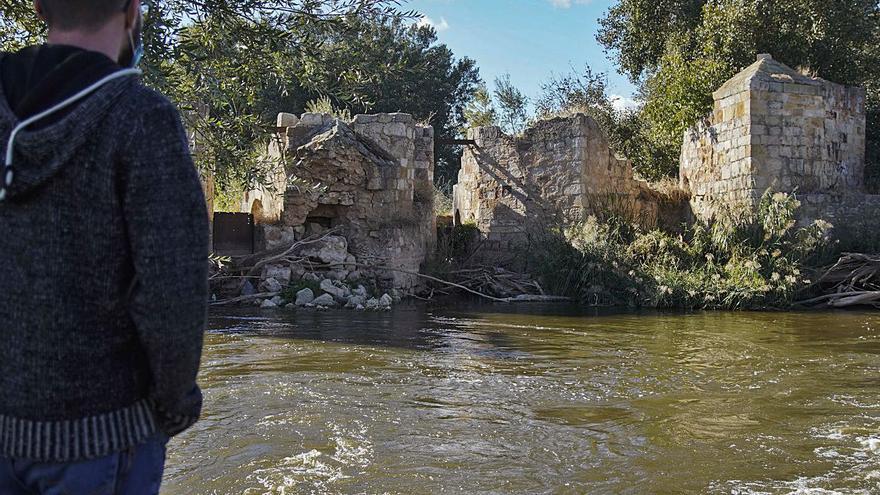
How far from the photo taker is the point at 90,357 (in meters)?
1.64

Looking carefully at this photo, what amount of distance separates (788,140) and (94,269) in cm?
1464

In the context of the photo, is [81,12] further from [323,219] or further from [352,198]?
[323,219]

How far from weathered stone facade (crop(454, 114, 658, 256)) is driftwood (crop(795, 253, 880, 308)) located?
11.7 feet

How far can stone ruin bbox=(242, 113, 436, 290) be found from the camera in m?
13.4

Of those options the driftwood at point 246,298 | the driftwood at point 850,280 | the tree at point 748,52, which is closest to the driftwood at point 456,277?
the driftwood at point 246,298

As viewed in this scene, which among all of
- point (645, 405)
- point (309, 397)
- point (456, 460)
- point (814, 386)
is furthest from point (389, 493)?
point (814, 386)

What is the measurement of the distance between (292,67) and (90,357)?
363cm

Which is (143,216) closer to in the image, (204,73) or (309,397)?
(204,73)

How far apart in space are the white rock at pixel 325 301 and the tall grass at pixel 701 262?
4.01 metres

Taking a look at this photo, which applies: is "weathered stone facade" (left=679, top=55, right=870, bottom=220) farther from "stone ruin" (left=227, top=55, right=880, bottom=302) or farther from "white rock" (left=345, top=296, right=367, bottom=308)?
"white rock" (left=345, top=296, right=367, bottom=308)

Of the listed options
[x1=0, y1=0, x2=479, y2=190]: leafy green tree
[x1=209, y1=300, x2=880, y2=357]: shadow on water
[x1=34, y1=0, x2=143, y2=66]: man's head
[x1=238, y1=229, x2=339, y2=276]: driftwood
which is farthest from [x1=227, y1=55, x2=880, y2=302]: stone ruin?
[x1=34, y1=0, x2=143, y2=66]: man's head

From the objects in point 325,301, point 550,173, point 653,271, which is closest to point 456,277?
point 550,173

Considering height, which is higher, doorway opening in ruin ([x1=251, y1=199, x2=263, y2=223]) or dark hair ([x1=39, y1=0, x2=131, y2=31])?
doorway opening in ruin ([x1=251, y1=199, x2=263, y2=223])

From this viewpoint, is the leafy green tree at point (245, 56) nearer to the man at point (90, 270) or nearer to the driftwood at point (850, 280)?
the man at point (90, 270)
